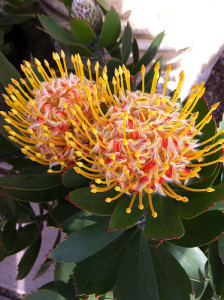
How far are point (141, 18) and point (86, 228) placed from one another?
0.81 meters

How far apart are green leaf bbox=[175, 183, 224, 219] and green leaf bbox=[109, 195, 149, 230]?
0.07 meters

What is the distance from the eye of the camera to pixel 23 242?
2.81ft

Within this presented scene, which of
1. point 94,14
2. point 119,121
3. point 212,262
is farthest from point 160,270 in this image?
point 94,14

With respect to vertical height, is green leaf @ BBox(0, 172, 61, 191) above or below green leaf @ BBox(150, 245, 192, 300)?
above

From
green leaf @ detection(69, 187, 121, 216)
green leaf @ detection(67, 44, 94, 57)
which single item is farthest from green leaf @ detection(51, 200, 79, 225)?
green leaf @ detection(67, 44, 94, 57)

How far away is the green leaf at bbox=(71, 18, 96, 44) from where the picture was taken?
28.1 inches

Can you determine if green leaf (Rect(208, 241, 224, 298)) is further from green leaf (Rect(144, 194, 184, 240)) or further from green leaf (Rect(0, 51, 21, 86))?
green leaf (Rect(0, 51, 21, 86))

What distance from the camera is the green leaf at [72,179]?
53 cm

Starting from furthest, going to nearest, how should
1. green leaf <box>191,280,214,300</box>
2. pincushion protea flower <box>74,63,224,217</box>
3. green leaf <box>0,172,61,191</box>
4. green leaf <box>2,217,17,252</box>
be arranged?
green leaf <box>2,217,17,252</box>, green leaf <box>191,280,214,300</box>, green leaf <box>0,172,61,191</box>, pincushion protea flower <box>74,63,224,217</box>

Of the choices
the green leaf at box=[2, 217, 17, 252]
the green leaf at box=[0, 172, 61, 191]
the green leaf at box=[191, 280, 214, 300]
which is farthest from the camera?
the green leaf at box=[2, 217, 17, 252]

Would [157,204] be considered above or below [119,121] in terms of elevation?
below

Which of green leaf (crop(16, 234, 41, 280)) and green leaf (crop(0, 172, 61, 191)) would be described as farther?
green leaf (crop(16, 234, 41, 280))

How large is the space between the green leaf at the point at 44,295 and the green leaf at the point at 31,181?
0.72 ft

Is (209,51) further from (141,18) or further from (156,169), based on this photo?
(156,169)
